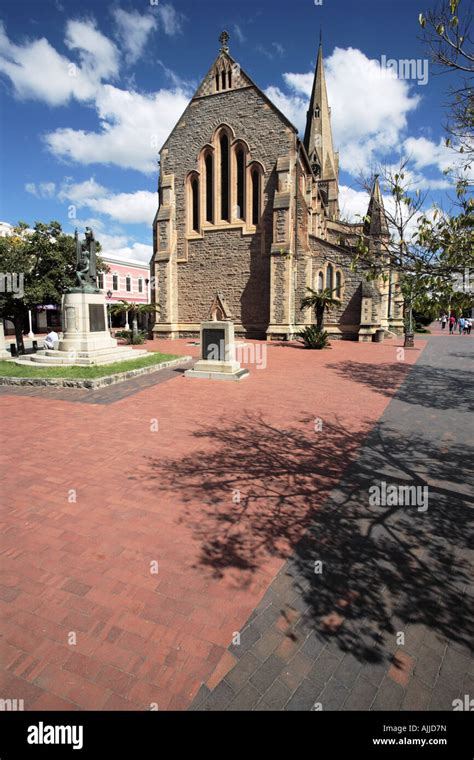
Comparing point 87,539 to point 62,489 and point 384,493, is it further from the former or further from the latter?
point 384,493

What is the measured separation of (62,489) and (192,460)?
1860mm

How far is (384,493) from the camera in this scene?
4.91 metres

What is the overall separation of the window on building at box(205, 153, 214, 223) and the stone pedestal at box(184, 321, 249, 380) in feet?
54.9

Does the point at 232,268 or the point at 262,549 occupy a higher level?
the point at 232,268

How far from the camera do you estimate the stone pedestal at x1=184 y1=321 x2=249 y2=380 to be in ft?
41.4

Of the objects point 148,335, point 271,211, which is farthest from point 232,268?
point 148,335

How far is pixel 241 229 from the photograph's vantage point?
25.5m

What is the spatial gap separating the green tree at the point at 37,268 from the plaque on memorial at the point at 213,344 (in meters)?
9.76

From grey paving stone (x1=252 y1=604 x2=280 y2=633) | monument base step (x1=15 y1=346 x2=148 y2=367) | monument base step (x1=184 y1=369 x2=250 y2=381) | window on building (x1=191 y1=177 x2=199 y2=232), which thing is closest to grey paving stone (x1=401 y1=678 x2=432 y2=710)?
grey paving stone (x1=252 y1=604 x2=280 y2=633)

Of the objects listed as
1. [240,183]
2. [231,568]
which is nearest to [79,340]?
[231,568]

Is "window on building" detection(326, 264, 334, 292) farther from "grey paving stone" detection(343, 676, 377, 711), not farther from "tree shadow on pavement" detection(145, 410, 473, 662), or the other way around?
"grey paving stone" detection(343, 676, 377, 711)

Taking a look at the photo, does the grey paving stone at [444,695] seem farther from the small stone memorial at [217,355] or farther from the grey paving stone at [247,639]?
the small stone memorial at [217,355]

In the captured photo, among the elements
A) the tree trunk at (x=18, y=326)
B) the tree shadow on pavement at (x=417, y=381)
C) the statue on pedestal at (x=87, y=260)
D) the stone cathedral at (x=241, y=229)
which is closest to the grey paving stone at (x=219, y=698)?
the tree shadow on pavement at (x=417, y=381)

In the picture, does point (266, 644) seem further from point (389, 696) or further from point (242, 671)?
point (389, 696)
